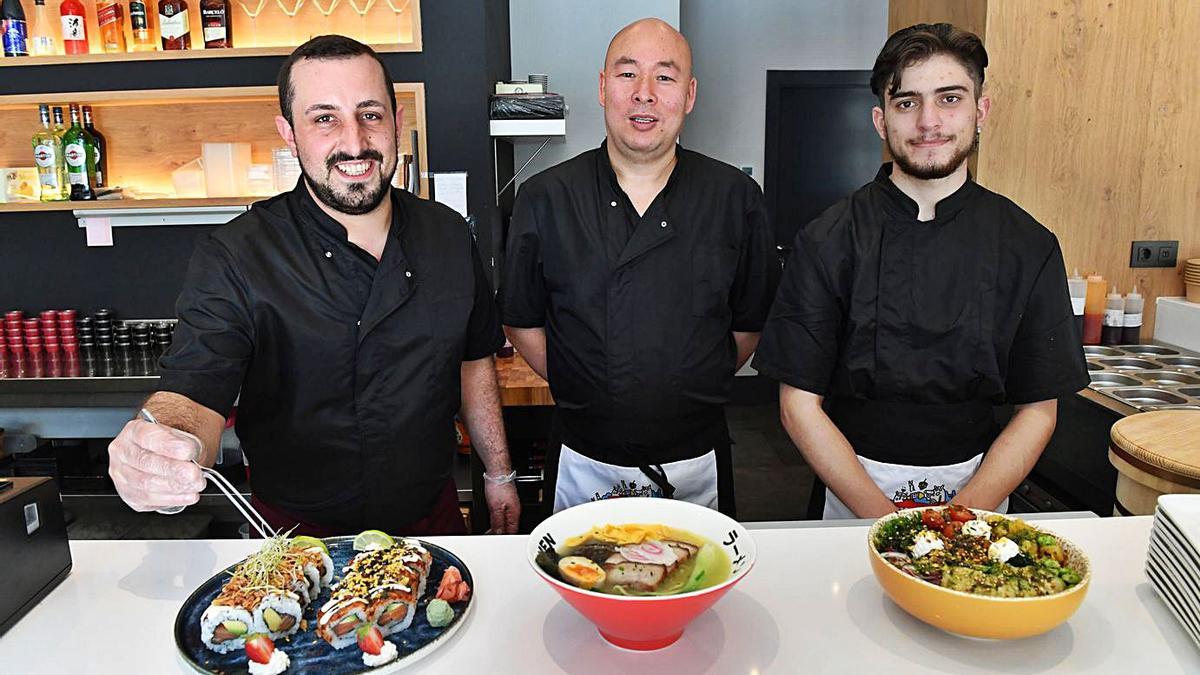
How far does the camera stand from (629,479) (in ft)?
7.40

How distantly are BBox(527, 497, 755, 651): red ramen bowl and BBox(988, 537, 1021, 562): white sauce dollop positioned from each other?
0.29 meters

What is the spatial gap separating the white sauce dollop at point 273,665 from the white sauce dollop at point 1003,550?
0.83m

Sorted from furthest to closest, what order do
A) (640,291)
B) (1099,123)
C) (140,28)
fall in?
(140,28)
(1099,123)
(640,291)

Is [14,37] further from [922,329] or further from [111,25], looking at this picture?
[922,329]

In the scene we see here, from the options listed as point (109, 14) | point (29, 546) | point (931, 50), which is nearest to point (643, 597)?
point (29, 546)

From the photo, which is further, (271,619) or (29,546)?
(29,546)

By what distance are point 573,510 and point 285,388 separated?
0.90 m

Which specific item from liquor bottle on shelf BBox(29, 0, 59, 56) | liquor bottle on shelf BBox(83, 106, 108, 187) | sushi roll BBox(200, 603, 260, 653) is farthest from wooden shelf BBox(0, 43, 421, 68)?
sushi roll BBox(200, 603, 260, 653)

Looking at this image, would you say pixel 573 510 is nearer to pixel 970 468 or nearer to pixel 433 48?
pixel 970 468

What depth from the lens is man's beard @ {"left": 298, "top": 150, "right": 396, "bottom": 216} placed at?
1728mm

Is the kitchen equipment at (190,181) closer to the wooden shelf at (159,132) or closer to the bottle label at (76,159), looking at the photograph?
the wooden shelf at (159,132)

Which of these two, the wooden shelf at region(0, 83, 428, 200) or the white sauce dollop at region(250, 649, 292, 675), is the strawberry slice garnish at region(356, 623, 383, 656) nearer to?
the white sauce dollop at region(250, 649, 292, 675)

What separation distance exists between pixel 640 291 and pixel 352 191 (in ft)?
2.53

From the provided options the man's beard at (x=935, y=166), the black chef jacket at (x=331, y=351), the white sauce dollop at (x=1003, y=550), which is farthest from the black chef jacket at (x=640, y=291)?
the white sauce dollop at (x=1003, y=550)
